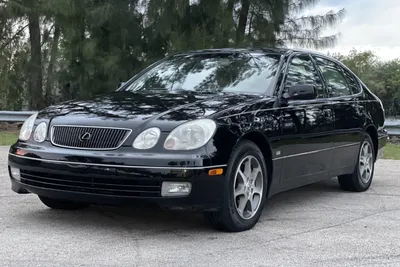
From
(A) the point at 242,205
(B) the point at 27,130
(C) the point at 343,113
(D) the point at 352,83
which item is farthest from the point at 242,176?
(D) the point at 352,83

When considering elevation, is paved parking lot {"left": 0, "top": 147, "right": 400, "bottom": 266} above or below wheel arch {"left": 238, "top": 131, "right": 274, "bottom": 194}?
below

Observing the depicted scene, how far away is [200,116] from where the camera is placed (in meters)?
4.27

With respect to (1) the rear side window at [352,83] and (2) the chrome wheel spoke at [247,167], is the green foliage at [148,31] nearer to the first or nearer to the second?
(1) the rear side window at [352,83]

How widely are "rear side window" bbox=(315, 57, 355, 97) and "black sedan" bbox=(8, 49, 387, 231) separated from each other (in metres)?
0.16

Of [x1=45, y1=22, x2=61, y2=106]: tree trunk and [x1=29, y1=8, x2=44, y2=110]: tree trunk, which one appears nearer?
[x1=45, y1=22, x2=61, y2=106]: tree trunk

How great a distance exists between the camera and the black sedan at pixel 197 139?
411 cm

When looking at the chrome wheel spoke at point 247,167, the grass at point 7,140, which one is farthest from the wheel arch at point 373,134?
the grass at point 7,140

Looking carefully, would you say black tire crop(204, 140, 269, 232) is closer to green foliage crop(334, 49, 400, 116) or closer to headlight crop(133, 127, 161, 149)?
headlight crop(133, 127, 161, 149)

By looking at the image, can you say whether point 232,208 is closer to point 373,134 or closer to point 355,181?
point 355,181

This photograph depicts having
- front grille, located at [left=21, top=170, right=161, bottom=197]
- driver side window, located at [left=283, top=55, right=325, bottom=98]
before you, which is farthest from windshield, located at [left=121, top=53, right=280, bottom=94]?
front grille, located at [left=21, top=170, right=161, bottom=197]

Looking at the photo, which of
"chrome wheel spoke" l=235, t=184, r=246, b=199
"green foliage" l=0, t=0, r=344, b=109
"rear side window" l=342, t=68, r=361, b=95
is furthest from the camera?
"green foliage" l=0, t=0, r=344, b=109

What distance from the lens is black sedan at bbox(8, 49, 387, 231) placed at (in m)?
4.11

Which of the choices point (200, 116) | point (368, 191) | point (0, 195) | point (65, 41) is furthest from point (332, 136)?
point (65, 41)

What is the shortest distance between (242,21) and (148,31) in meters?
2.34
